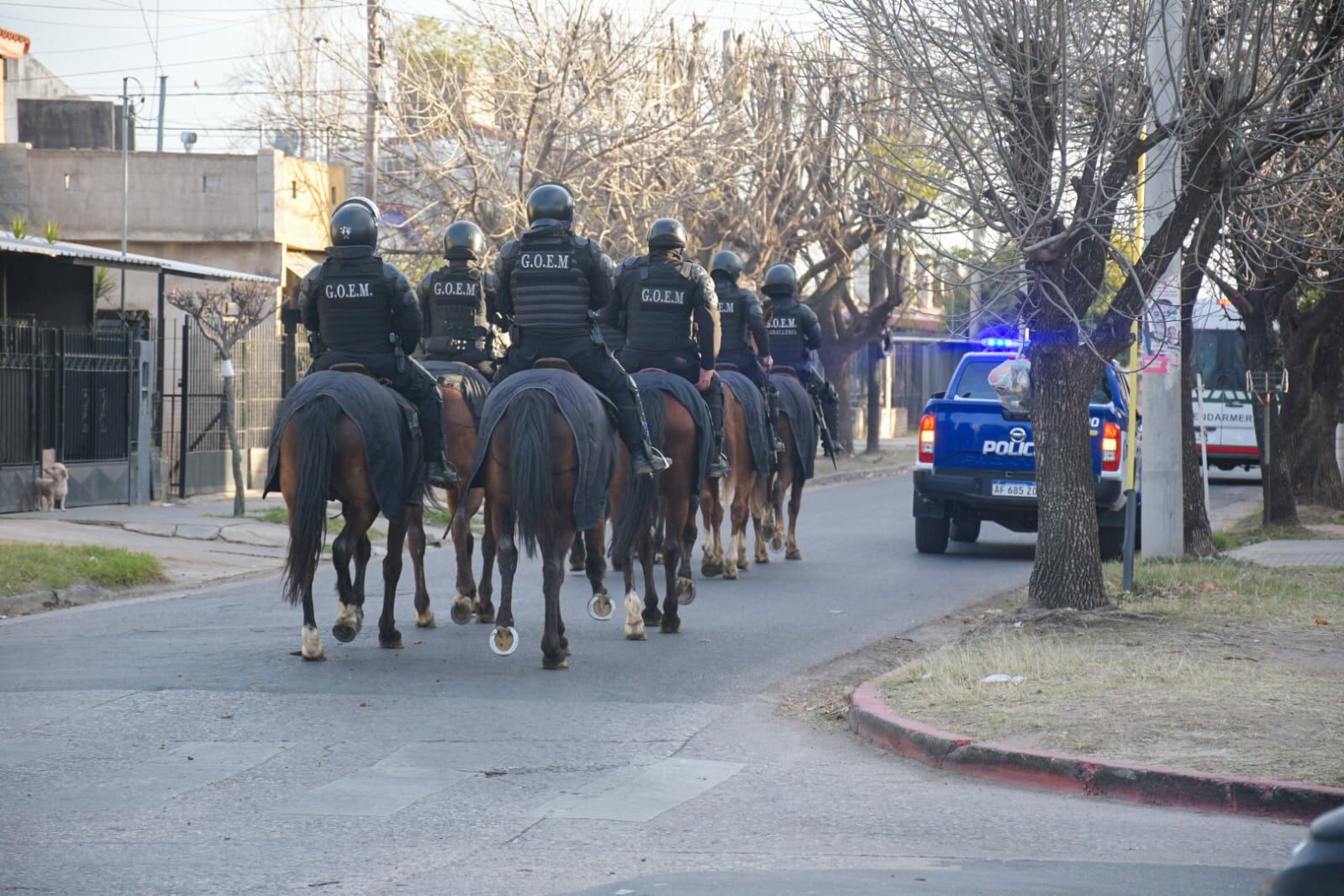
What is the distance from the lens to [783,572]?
1521 cm

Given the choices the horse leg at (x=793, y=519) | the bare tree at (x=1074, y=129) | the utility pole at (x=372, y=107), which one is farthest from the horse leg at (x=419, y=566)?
the utility pole at (x=372, y=107)

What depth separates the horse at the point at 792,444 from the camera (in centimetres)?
1562

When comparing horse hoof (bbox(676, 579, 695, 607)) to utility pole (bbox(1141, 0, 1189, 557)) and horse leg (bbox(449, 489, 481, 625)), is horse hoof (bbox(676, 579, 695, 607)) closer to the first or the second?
horse leg (bbox(449, 489, 481, 625))

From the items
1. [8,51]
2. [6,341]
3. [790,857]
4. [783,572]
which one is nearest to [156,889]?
[790,857]

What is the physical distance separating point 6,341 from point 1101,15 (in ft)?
44.7

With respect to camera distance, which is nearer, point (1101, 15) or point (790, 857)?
point (790, 857)

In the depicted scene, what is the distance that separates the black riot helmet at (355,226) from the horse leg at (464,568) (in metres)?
1.97

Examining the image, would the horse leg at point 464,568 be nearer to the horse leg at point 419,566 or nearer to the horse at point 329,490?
the horse leg at point 419,566

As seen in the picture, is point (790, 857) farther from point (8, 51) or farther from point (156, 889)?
point (8, 51)

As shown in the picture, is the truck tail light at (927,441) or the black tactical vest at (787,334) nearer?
the black tactical vest at (787,334)

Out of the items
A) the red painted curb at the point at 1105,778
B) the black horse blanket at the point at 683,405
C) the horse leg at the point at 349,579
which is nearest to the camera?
the red painted curb at the point at 1105,778

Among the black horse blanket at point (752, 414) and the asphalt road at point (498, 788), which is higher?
the black horse blanket at point (752, 414)

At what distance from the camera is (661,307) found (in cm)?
1143

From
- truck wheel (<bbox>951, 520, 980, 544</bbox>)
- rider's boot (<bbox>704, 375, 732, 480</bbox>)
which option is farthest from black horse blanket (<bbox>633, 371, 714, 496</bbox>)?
truck wheel (<bbox>951, 520, 980, 544</bbox>)
